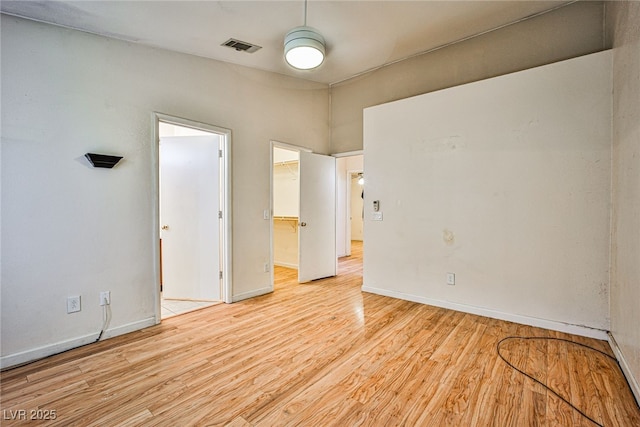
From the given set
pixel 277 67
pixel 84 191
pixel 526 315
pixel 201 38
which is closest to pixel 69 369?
pixel 84 191

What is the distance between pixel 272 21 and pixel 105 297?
3114mm

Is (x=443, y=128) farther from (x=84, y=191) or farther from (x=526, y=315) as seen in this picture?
(x=84, y=191)

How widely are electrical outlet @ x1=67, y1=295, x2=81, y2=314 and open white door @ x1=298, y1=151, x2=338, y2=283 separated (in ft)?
8.85

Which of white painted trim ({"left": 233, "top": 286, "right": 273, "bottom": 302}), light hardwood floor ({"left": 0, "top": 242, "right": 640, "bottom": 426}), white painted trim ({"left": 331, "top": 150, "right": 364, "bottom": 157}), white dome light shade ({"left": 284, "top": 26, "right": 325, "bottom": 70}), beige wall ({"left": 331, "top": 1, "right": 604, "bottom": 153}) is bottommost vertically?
light hardwood floor ({"left": 0, "top": 242, "right": 640, "bottom": 426})

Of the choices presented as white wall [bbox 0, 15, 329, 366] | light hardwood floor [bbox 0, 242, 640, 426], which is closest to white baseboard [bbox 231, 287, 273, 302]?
light hardwood floor [bbox 0, 242, 640, 426]

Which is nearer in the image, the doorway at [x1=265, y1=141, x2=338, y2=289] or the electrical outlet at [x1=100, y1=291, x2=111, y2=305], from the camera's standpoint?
the electrical outlet at [x1=100, y1=291, x2=111, y2=305]

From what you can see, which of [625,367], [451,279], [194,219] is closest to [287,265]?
[194,219]

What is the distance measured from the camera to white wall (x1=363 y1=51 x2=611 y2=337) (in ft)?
8.61

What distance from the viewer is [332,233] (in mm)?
4965

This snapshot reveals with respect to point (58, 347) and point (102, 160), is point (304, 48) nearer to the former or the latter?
point (102, 160)

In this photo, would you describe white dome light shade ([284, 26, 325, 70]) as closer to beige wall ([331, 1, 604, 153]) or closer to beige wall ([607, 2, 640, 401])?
beige wall ([331, 1, 604, 153])

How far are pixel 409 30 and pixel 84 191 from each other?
369 cm

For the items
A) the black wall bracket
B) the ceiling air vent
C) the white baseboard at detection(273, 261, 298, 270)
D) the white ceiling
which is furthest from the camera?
the white baseboard at detection(273, 261, 298, 270)

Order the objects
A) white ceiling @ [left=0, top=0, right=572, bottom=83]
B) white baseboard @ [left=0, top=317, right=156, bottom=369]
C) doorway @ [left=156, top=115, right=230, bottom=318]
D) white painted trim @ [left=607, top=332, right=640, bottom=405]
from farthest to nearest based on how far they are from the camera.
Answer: doorway @ [left=156, top=115, right=230, bottom=318], white ceiling @ [left=0, top=0, right=572, bottom=83], white baseboard @ [left=0, top=317, right=156, bottom=369], white painted trim @ [left=607, top=332, right=640, bottom=405]
